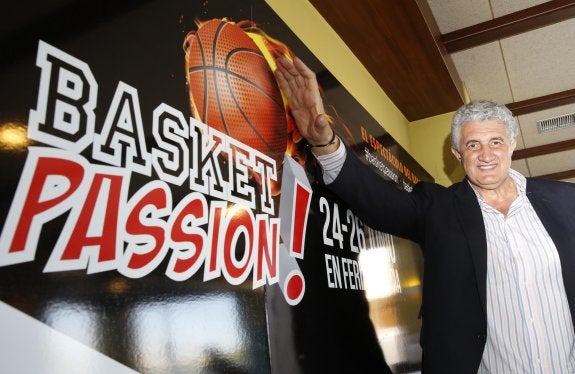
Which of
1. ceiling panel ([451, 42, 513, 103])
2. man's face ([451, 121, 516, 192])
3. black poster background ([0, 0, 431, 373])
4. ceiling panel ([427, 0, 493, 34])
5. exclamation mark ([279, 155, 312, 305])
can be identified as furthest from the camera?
ceiling panel ([451, 42, 513, 103])

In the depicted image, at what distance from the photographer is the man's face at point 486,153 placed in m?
1.73

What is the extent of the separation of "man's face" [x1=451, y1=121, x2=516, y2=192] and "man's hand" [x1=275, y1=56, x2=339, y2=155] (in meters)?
0.57

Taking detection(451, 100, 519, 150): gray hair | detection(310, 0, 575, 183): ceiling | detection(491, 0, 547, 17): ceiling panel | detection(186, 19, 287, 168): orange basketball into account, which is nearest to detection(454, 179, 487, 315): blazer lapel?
detection(451, 100, 519, 150): gray hair

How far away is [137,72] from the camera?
0.98 metres

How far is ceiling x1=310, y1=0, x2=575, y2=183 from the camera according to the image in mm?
2639

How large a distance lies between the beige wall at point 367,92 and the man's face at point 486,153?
89 cm

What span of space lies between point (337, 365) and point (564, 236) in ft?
3.00

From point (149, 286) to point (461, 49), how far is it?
306 cm

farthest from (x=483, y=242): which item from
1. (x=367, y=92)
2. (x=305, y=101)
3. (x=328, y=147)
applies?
(x=367, y=92)

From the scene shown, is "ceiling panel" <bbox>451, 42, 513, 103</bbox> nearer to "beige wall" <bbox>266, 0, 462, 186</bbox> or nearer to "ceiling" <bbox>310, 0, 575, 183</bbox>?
"ceiling" <bbox>310, 0, 575, 183</bbox>

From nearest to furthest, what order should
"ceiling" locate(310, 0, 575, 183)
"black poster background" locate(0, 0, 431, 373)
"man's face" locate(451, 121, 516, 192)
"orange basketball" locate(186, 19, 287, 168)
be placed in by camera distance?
1. "black poster background" locate(0, 0, 431, 373)
2. "orange basketball" locate(186, 19, 287, 168)
3. "man's face" locate(451, 121, 516, 192)
4. "ceiling" locate(310, 0, 575, 183)

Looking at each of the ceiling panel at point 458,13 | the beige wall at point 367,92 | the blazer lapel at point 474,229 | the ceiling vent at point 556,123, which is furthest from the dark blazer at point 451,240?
the ceiling vent at point 556,123

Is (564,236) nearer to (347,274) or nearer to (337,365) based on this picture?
(347,274)

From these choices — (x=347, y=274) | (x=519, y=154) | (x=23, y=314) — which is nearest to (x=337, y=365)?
(x=347, y=274)
